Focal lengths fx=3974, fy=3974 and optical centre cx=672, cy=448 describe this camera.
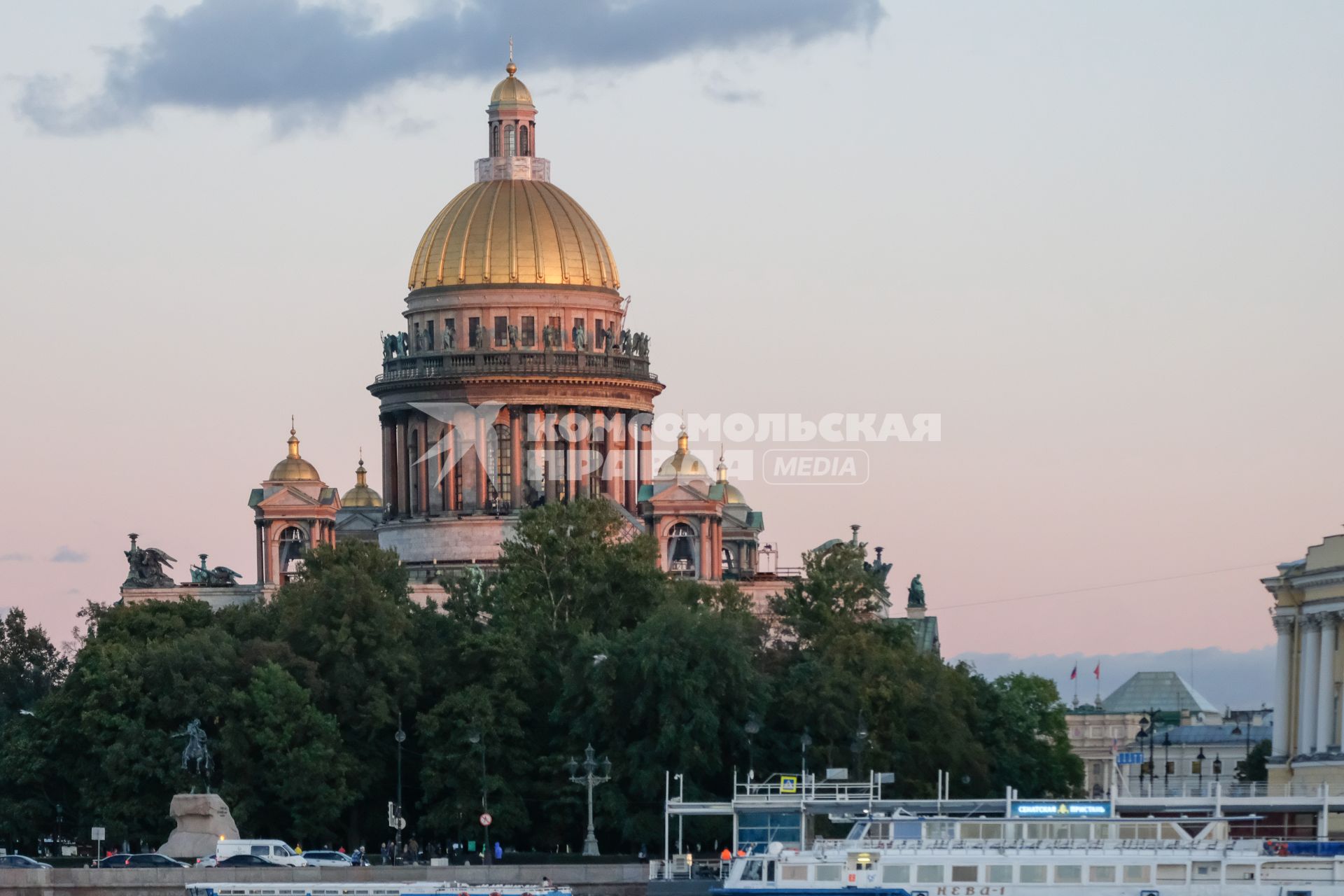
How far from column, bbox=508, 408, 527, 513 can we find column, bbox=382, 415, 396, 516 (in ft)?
17.3

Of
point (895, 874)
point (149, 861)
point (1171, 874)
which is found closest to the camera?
point (1171, 874)

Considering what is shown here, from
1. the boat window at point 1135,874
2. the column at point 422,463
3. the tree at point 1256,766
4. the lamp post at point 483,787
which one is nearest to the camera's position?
the boat window at point 1135,874

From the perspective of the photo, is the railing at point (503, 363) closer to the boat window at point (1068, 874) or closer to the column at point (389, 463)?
the column at point (389, 463)

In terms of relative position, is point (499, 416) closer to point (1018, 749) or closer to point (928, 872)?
point (1018, 749)

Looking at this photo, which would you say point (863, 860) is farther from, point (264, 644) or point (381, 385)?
point (381, 385)

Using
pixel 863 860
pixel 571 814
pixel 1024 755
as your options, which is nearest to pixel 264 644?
pixel 571 814

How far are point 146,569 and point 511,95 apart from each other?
2655 centimetres

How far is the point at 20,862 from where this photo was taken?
113 meters

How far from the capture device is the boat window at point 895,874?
94.9 meters

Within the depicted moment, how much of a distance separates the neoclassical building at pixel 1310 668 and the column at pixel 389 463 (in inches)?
2073

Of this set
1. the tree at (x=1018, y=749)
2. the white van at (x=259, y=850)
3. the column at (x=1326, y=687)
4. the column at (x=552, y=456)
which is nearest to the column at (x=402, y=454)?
the column at (x=552, y=456)

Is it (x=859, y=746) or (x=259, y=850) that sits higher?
(x=859, y=746)

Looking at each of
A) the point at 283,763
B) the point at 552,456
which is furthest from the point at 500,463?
the point at 283,763

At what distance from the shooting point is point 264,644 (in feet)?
424
